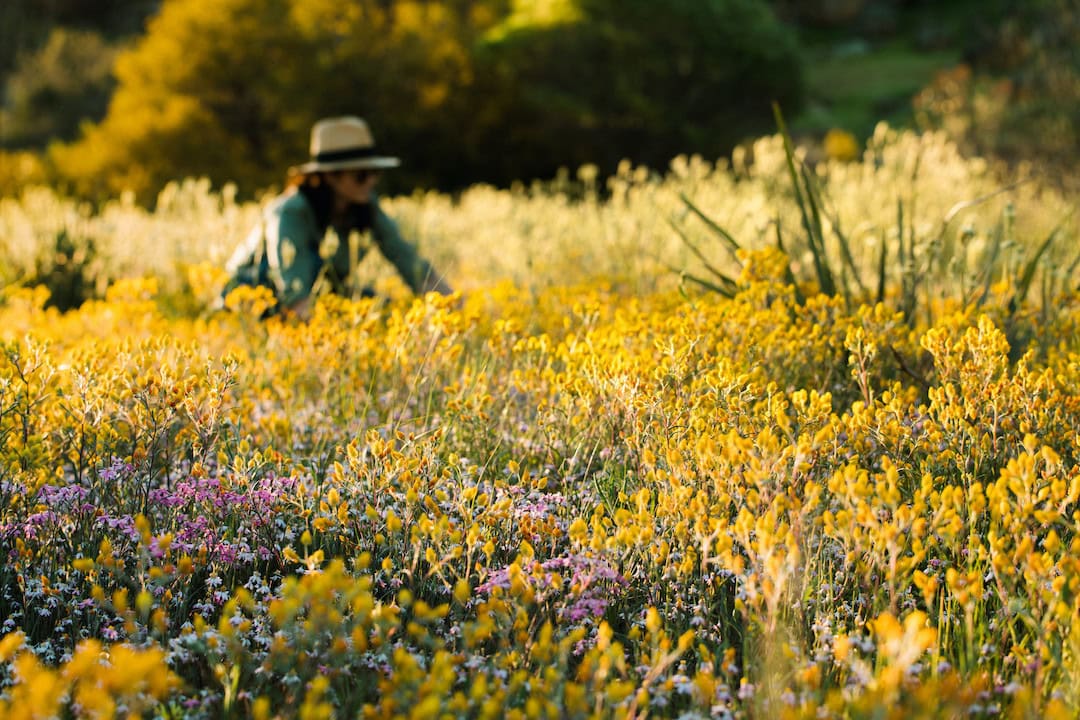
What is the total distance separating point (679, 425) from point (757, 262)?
97 centimetres

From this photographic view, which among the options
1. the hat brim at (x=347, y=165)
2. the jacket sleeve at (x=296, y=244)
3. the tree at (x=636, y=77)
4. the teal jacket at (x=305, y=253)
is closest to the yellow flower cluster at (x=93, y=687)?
the teal jacket at (x=305, y=253)

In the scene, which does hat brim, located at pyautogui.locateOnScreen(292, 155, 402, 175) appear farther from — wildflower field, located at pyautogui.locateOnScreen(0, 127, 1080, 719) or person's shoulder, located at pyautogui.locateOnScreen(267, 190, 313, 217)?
wildflower field, located at pyautogui.locateOnScreen(0, 127, 1080, 719)

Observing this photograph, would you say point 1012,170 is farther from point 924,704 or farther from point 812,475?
point 924,704

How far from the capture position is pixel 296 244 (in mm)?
4965

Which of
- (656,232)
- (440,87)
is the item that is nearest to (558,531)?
(656,232)

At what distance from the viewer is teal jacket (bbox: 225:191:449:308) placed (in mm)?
4586

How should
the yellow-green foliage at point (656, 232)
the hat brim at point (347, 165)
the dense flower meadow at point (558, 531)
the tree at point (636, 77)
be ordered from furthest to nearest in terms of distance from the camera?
the tree at point (636, 77) < the hat brim at point (347, 165) < the yellow-green foliage at point (656, 232) < the dense flower meadow at point (558, 531)

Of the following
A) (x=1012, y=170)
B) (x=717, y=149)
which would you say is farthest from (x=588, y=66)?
(x=1012, y=170)

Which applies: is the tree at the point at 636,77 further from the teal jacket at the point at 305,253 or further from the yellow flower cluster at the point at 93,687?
the yellow flower cluster at the point at 93,687

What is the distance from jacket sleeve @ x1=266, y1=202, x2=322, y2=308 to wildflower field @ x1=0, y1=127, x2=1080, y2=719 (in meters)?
0.75

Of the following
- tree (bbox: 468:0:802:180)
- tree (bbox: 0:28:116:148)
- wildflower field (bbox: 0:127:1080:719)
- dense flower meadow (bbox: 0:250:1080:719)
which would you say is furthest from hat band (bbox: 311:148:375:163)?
tree (bbox: 0:28:116:148)

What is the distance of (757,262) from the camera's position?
3.39 m

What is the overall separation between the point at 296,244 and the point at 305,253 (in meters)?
0.06

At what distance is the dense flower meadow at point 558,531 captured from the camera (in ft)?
5.53
